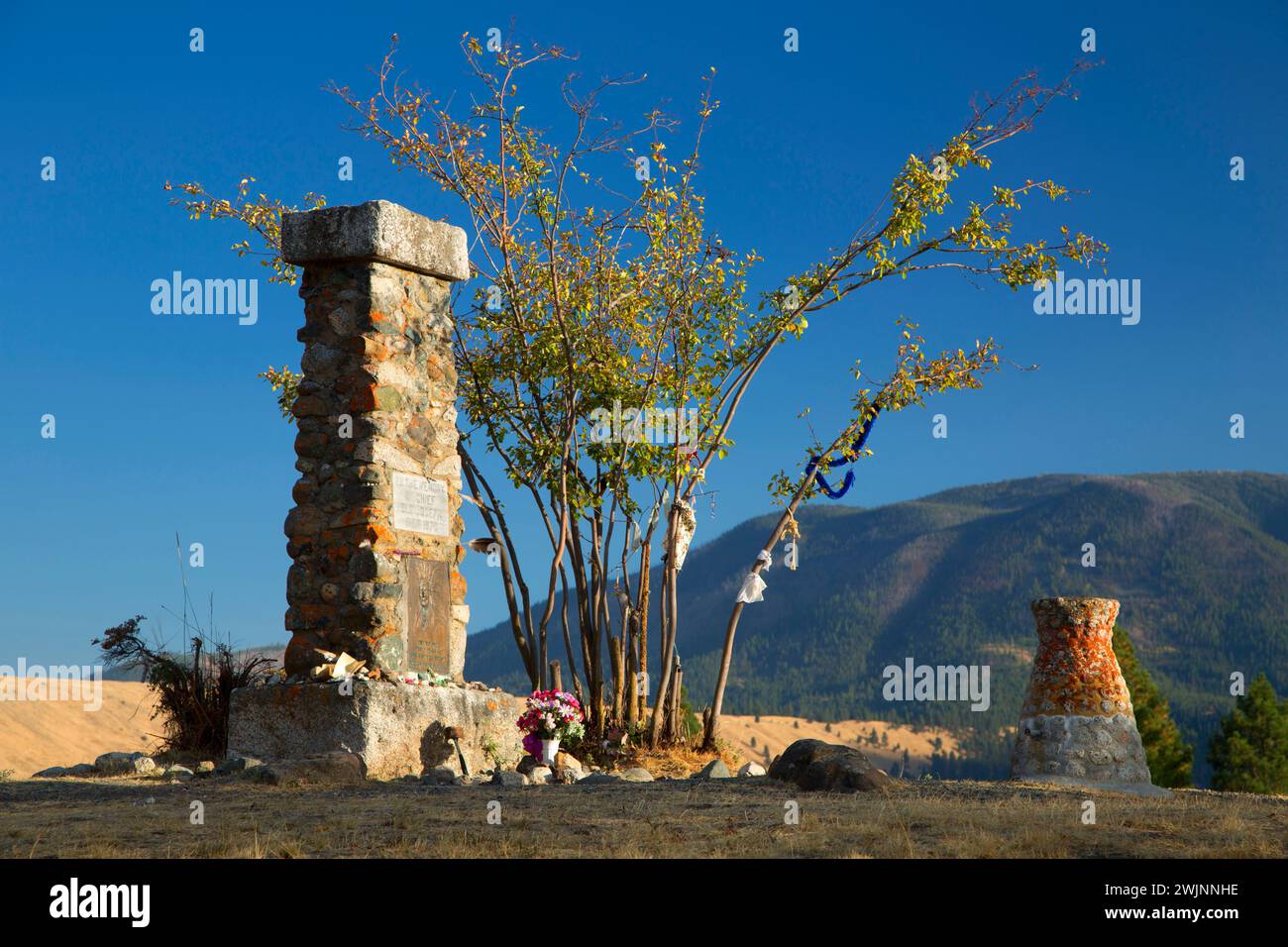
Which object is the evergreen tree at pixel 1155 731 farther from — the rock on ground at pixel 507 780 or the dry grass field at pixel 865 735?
the dry grass field at pixel 865 735

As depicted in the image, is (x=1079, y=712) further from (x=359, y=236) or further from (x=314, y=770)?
(x=359, y=236)

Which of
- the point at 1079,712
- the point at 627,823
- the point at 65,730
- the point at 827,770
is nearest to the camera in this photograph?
the point at 627,823

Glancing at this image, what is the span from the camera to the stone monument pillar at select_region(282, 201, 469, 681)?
1055cm

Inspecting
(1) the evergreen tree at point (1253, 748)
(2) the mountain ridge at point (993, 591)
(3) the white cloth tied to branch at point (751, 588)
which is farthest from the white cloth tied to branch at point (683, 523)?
(2) the mountain ridge at point (993, 591)

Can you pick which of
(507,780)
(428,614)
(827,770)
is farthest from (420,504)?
(827,770)

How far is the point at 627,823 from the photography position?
677 cm

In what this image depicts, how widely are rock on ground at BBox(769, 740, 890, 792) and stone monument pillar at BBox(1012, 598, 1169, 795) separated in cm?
154

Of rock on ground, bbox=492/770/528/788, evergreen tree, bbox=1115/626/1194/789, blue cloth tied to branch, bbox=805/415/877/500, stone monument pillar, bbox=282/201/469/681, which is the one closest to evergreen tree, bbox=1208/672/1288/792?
evergreen tree, bbox=1115/626/1194/789

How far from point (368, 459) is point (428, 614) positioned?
53.5 inches

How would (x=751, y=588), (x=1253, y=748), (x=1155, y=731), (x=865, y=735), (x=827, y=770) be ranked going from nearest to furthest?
(x=827, y=770) → (x=751, y=588) → (x=1155, y=731) → (x=1253, y=748) → (x=865, y=735)

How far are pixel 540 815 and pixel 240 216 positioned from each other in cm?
952

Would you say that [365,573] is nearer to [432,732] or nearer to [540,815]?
[432,732]
